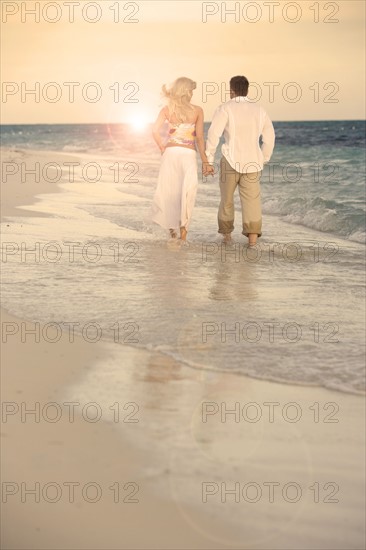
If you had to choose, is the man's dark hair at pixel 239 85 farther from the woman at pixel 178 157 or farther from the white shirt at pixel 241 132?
the woman at pixel 178 157

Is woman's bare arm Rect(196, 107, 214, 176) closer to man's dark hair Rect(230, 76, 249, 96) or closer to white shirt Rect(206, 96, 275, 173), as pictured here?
white shirt Rect(206, 96, 275, 173)

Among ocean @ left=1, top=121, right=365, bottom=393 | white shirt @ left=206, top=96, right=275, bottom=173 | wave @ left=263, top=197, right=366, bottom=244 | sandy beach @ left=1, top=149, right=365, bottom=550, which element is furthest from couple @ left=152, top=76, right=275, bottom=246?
sandy beach @ left=1, top=149, right=365, bottom=550

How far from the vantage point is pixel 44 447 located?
3.95 metres

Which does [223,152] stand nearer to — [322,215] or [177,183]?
[177,183]

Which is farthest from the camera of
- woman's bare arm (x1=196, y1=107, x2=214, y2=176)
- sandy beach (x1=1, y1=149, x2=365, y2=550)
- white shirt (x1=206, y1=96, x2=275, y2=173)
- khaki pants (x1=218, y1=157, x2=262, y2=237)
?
khaki pants (x1=218, y1=157, x2=262, y2=237)

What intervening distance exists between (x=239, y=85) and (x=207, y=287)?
3383 millimetres

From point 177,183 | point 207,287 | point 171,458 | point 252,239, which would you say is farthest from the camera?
point 177,183

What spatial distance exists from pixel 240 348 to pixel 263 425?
139 cm

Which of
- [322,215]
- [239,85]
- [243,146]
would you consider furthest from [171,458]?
[322,215]

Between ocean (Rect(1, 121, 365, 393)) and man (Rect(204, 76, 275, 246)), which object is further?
man (Rect(204, 76, 275, 246))

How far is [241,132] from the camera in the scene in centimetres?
1016

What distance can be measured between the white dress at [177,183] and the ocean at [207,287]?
14.4 inches

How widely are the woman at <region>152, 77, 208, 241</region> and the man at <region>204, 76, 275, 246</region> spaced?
264 mm

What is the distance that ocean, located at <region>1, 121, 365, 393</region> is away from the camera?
556 cm
